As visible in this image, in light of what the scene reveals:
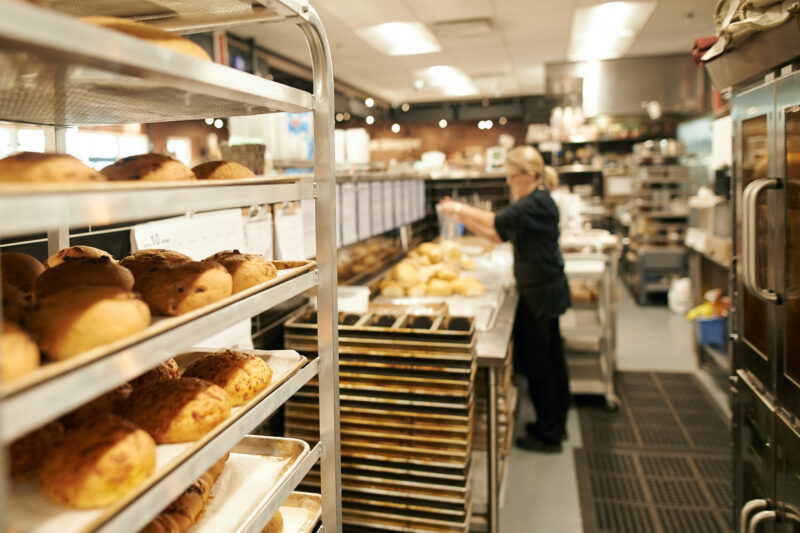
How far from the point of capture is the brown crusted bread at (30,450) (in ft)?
2.80

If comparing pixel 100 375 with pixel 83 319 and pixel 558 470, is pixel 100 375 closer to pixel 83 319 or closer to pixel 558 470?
pixel 83 319

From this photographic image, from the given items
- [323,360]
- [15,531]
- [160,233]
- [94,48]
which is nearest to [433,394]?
[323,360]

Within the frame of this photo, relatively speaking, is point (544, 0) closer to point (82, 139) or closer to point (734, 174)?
point (734, 174)

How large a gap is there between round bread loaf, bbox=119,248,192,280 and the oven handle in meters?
1.54

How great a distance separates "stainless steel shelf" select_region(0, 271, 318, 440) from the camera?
1.90 ft

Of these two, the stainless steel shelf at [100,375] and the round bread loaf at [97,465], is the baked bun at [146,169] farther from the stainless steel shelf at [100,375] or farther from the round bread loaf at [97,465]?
the round bread loaf at [97,465]

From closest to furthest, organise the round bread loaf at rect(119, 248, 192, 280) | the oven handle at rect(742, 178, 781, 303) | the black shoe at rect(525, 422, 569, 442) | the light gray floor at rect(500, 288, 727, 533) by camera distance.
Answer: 1. the round bread loaf at rect(119, 248, 192, 280)
2. the oven handle at rect(742, 178, 781, 303)
3. the light gray floor at rect(500, 288, 727, 533)
4. the black shoe at rect(525, 422, 569, 442)

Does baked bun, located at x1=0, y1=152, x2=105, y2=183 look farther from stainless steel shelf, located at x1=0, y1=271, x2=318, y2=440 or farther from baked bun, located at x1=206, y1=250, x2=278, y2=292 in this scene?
baked bun, located at x1=206, y1=250, x2=278, y2=292

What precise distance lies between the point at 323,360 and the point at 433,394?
83 cm

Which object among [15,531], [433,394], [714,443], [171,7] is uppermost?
[171,7]

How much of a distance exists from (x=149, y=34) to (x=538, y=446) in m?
3.30

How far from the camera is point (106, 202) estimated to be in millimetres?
675

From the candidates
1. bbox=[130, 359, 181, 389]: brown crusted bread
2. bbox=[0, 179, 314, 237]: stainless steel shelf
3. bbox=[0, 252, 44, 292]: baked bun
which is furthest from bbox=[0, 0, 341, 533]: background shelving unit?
bbox=[130, 359, 181, 389]: brown crusted bread

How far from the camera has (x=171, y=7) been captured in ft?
3.79
